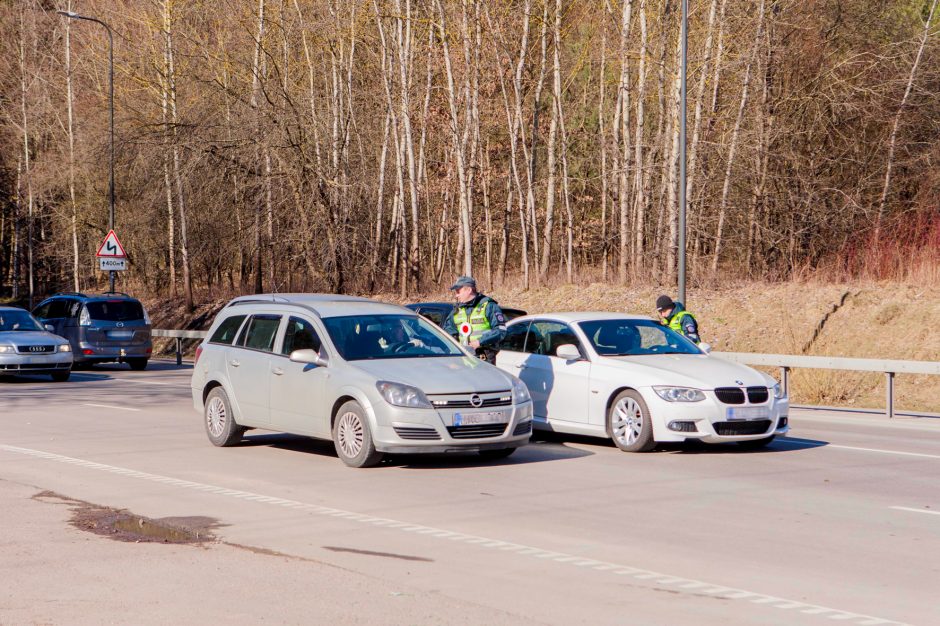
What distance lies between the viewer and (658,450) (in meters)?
13.8

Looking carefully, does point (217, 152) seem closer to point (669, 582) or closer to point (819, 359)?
point (819, 359)

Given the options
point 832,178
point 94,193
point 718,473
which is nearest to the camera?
point 718,473

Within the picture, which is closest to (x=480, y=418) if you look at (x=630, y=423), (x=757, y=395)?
(x=630, y=423)

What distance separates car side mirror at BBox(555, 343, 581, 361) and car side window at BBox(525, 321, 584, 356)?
21cm

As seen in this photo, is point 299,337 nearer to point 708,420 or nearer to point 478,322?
point 478,322

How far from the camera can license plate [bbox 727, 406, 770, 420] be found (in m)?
13.0

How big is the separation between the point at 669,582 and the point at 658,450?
6.54m

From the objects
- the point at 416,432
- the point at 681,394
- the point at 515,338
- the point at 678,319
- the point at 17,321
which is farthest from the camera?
the point at 17,321

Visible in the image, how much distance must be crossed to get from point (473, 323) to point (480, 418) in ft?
10.2

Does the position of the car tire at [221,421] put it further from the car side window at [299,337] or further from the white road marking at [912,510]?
the white road marking at [912,510]

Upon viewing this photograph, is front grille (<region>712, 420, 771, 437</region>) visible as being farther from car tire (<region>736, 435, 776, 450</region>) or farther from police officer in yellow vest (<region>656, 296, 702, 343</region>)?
police officer in yellow vest (<region>656, 296, 702, 343</region>)

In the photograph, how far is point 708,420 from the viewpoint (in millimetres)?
12930

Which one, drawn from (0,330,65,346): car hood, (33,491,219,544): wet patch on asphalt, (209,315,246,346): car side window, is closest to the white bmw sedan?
(209,315,246,346): car side window

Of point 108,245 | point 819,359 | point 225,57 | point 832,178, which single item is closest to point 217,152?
point 225,57
